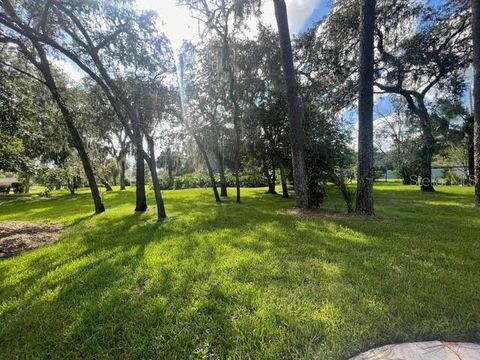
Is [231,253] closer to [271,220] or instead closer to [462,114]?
[271,220]

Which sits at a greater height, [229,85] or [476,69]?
[229,85]

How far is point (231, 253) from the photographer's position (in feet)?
13.6

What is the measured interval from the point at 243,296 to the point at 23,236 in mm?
6639

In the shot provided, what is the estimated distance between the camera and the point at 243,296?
2.69m

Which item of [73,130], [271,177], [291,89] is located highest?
[291,89]

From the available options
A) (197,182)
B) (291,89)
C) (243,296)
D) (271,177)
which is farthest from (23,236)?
(197,182)

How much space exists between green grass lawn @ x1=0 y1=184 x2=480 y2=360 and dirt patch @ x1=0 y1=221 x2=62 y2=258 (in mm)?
1138

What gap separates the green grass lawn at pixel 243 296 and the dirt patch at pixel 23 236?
1.14m

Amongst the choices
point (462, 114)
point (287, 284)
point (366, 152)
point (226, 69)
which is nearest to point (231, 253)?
point (287, 284)

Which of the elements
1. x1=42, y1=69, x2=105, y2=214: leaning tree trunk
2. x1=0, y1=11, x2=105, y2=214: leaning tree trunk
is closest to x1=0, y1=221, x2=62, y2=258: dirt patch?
x1=42, y1=69, x2=105, y2=214: leaning tree trunk

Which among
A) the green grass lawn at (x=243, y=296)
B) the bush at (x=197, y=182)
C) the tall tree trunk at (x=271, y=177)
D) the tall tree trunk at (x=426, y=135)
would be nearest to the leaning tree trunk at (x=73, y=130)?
the green grass lawn at (x=243, y=296)

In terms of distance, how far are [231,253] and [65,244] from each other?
3729 mm

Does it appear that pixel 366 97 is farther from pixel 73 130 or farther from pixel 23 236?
pixel 23 236

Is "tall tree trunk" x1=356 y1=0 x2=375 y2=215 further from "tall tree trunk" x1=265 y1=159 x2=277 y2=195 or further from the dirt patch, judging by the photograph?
"tall tree trunk" x1=265 y1=159 x2=277 y2=195
